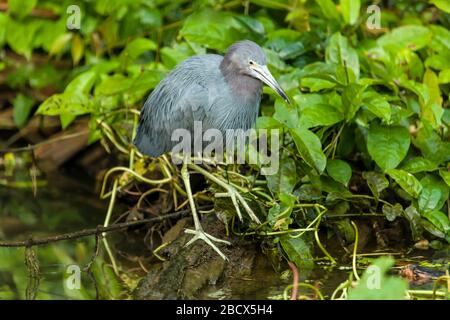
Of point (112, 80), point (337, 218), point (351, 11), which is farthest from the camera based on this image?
point (112, 80)

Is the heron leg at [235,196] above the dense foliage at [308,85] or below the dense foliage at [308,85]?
below

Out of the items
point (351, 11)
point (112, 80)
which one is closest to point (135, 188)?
point (112, 80)

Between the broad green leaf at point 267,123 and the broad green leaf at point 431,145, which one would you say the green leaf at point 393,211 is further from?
the broad green leaf at point 267,123

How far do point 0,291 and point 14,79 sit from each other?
141 inches

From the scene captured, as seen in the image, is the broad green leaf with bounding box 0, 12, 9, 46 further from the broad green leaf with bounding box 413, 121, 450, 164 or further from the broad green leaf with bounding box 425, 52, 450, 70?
the broad green leaf with bounding box 413, 121, 450, 164

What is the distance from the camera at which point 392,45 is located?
6113mm

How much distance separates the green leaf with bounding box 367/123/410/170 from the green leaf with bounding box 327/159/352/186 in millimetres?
178

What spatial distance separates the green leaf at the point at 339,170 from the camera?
5.07 m

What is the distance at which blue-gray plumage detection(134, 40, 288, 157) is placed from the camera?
4863 millimetres

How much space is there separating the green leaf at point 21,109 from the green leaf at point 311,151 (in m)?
3.61

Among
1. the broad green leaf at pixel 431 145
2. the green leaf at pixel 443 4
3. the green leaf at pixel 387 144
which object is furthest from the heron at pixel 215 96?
the green leaf at pixel 443 4

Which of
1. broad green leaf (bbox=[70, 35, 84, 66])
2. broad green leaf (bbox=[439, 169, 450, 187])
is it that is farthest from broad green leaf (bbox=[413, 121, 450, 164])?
broad green leaf (bbox=[70, 35, 84, 66])

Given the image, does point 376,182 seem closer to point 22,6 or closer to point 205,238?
point 205,238
